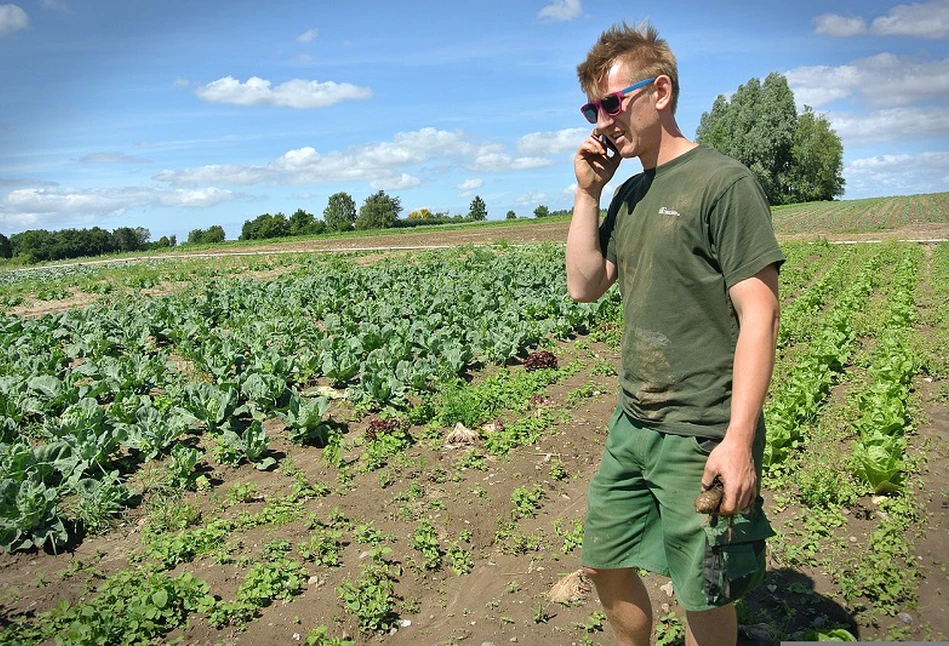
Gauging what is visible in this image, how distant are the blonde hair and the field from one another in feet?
9.04

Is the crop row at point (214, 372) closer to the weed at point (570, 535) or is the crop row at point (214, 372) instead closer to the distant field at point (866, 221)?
the weed at point (570, 535)

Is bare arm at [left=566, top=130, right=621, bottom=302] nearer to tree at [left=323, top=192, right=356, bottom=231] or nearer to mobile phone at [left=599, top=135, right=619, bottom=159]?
mobile phone at [left=599, top=135, right=619, bottom=159]

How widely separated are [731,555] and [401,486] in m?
3.65

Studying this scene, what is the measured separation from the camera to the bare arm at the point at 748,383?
2346mm

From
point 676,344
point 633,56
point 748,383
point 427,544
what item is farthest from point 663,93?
point 427,544

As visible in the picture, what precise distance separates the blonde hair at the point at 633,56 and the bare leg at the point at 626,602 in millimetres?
1820

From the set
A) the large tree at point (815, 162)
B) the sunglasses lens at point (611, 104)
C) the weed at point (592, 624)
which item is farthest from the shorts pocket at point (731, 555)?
the large tree at point (815, 162)

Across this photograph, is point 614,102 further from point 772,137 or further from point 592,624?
point 772,137

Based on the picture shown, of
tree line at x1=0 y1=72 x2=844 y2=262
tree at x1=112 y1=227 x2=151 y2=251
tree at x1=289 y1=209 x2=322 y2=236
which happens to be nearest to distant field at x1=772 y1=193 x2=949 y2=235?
tree line at x1=0 y1=72 x2=844 y2=262

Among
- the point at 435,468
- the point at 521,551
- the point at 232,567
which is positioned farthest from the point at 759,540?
the point at 435,468

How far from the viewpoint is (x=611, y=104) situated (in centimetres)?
263

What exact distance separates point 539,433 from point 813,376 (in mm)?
3247

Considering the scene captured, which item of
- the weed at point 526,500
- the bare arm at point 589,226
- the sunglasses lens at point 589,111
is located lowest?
the weed at point 526,500

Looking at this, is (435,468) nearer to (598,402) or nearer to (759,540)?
(598,402)
